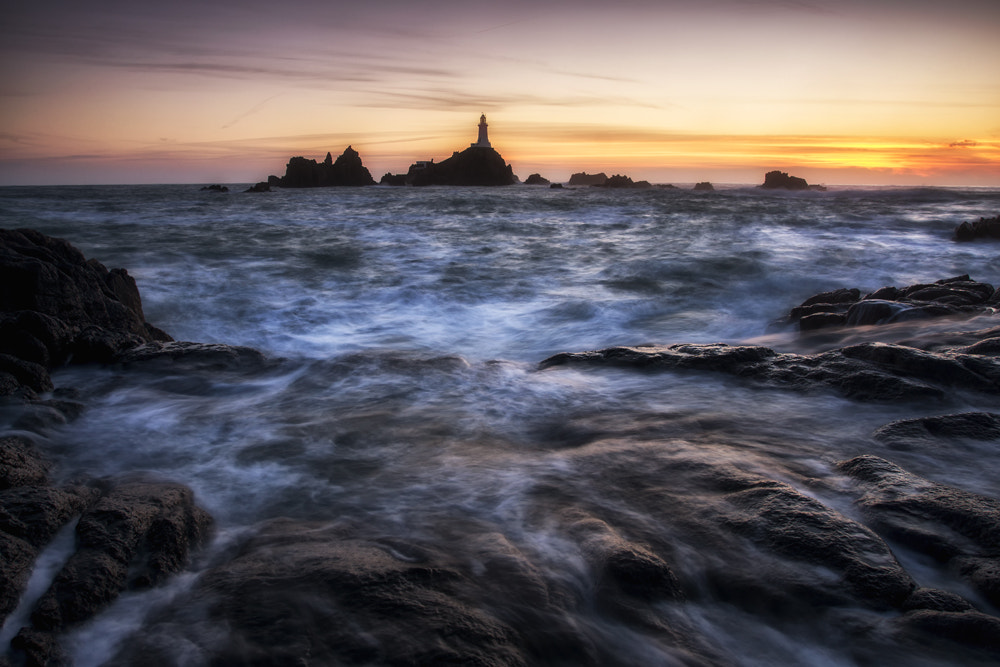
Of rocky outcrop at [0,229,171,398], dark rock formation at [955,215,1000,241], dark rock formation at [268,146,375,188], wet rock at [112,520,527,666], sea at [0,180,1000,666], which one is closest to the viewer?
wet rock at [112,520,527,666]

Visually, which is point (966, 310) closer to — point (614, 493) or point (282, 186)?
point (614, 493)

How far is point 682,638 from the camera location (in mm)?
2316

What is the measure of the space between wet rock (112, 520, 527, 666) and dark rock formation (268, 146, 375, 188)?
8412 centimetres

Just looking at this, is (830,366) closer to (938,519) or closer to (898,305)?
(938,519)

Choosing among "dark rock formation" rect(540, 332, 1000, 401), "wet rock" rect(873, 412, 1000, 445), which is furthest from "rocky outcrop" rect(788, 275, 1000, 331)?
"wet rock" rect(873, 412, 1000, 445)

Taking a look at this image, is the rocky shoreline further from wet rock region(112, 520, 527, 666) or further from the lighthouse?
the lighthouse

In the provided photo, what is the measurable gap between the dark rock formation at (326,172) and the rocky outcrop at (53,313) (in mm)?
79010

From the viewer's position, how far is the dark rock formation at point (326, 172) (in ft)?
262

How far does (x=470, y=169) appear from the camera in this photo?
255 feet

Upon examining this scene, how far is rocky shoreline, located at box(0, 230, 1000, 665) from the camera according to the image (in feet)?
7.25

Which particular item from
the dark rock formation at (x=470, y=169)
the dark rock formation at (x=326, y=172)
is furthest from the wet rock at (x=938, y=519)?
the dark rock formation at (x=326, y=172)

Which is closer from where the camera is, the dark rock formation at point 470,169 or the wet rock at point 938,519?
the wet rock at point 938,519

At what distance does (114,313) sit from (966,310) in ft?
31.7

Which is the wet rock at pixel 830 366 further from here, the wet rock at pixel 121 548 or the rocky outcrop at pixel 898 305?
the wet rock at pixel 121 548
